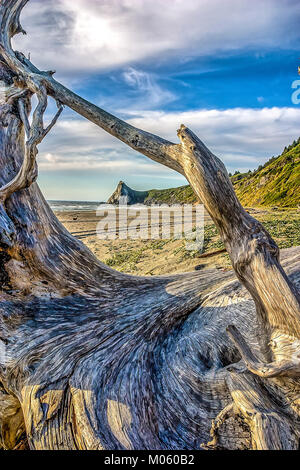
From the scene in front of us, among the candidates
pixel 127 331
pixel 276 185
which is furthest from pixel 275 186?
pixel 127 331

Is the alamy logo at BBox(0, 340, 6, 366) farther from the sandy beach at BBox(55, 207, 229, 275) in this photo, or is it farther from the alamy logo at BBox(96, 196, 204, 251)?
the alamy logo at BBox(96, 196, 204, 251)

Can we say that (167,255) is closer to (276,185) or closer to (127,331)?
(127,331)

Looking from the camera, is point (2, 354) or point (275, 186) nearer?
point (2, 354)

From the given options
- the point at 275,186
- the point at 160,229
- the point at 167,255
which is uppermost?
the point at 275,186

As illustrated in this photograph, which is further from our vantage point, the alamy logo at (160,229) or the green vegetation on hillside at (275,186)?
the green vegetation on hillside at (275,186)

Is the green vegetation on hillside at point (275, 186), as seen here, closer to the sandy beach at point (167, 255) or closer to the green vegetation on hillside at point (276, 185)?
the green vegetation on hillside at point (276, 185)

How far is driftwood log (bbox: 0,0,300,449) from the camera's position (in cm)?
283

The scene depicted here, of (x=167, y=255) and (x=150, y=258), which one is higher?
(x=167, y=255)

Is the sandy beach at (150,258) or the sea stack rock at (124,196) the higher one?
the sea stack rock at (124,196)

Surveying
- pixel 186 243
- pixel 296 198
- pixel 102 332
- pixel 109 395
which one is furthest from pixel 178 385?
pixel 296 198

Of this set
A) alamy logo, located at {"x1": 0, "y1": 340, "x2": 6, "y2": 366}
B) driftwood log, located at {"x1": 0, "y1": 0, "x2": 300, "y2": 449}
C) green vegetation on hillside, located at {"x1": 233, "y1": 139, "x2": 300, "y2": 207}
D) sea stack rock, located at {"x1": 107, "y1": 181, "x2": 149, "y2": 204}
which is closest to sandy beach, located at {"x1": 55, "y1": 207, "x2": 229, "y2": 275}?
driftwood log, located at {"x1": 0, "y1": 0, "x2": 300, "y2": 449}

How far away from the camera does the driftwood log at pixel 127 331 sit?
2.83 m

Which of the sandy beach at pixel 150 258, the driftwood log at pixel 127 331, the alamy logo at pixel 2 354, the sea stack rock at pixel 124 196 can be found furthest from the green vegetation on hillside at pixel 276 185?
the alamy logo at pixel 2 354

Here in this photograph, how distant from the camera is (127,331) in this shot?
389 centimetres
